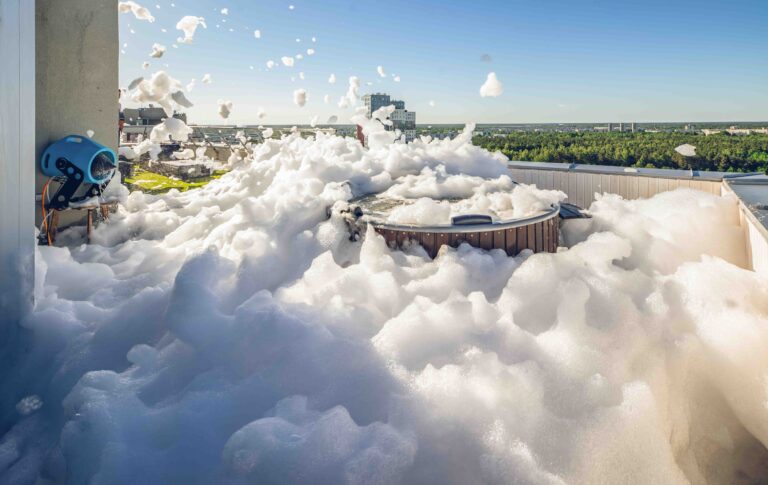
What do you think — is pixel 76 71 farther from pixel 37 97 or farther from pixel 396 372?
pixel 396 372

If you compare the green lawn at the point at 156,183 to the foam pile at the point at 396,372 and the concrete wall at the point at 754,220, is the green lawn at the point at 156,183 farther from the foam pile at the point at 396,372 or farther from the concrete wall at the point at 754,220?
the concrete wall at the point at 754,220

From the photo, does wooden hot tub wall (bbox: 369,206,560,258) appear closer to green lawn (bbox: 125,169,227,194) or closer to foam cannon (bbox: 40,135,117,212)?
foam cannon (bbox: 40,135,117,212)

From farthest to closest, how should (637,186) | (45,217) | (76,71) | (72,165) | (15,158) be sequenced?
(637,186) < (76,71) < (45,217) < (72,165) < (15,158)

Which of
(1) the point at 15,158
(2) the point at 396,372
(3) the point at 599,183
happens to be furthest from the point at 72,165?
(3) the point at 599,183

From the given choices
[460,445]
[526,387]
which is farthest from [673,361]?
[460,445]

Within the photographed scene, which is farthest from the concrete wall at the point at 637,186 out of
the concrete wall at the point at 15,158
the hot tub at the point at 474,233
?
the concrete wall at the point at 15,158
